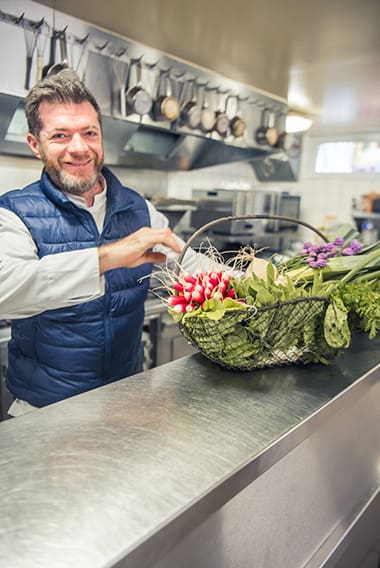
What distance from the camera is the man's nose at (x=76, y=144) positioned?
1.13 meters

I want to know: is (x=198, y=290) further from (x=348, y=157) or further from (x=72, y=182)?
(x=348, y=157)

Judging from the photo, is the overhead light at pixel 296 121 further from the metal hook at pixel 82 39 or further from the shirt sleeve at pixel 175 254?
the shirt sleeve at pixel 175 254

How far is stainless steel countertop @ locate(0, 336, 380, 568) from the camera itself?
0.42 m

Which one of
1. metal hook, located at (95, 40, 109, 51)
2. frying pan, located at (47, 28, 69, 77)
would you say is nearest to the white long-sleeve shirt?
frying pan, located at (47, 28, 69, 77)

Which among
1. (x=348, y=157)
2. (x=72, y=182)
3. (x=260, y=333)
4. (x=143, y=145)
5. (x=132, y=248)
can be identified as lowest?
(x=260, y=333)

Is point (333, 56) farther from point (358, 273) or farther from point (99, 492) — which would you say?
point (99, 492)

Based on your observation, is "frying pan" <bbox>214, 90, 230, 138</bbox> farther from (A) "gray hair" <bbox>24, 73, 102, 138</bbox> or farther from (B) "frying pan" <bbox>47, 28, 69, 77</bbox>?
(A) "gray hair" <bbox>24, 73, 102, 138</bbox>

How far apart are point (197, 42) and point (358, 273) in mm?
1589

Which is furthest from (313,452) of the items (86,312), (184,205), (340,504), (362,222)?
(362,222)

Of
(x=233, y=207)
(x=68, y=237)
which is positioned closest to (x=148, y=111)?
(x=233, y=207)

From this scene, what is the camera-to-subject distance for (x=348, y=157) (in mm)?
4539

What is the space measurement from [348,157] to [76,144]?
13.4 feet

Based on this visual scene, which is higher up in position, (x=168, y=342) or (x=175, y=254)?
(x=175, y=254)

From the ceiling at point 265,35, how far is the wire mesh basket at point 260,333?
119 cm
